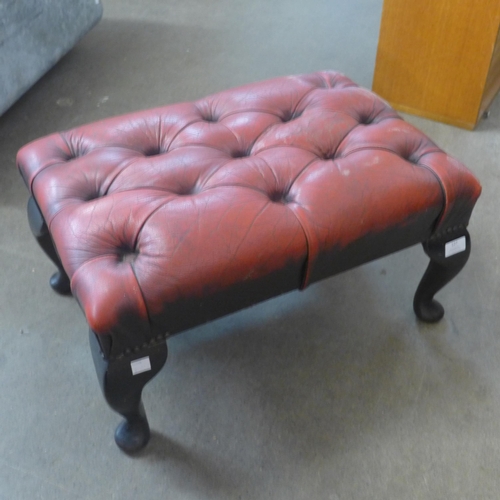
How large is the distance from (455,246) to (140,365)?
23.6 inches

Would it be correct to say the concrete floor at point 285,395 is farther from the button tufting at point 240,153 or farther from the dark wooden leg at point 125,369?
the button tufting at point 240,153

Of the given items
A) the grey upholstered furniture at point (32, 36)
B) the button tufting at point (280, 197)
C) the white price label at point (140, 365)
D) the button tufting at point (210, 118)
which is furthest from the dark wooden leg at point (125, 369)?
the grey upholstered furniture at point (32, 36)

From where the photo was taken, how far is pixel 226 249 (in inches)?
30.9

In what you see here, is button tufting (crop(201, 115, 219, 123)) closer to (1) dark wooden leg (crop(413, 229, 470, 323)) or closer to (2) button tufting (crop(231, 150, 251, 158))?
(2) button tufting (crop(231, 150, 251, 158))

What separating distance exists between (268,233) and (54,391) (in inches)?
22.4

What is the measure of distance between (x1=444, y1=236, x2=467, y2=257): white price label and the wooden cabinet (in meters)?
0.79

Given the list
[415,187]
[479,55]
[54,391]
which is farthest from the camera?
[479,55]

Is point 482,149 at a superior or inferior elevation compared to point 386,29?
inferior

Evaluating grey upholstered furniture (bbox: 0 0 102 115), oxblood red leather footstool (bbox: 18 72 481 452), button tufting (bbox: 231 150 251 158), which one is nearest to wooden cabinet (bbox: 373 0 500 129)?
oxblood red leather footstool (bbox: 18 72 481 452)

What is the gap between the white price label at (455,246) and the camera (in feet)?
3.24

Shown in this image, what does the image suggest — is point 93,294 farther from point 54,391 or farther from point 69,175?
point 54,391

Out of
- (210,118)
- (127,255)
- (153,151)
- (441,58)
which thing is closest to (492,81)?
(441,58)

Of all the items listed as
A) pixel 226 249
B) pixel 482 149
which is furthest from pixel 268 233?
pixel 482 149

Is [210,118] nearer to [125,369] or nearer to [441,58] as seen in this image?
[125,369]
